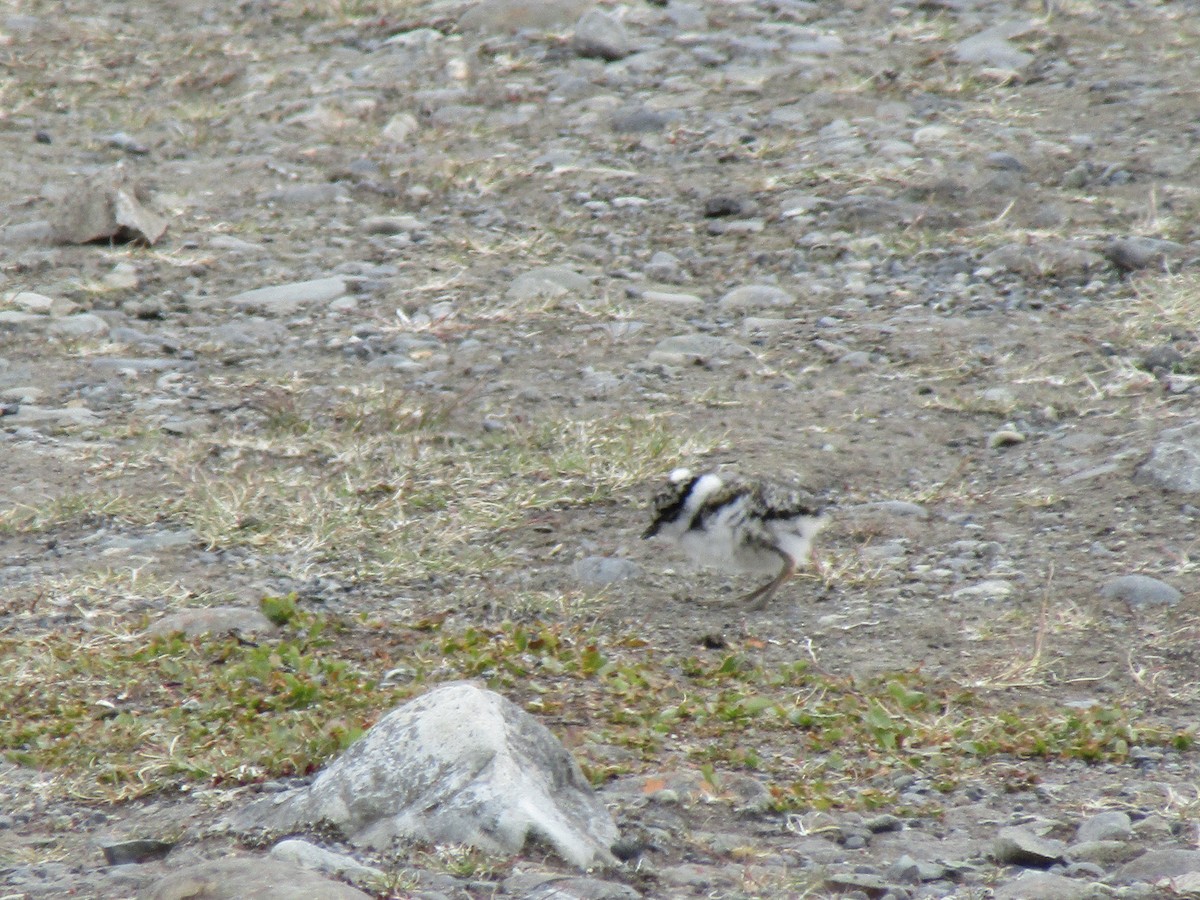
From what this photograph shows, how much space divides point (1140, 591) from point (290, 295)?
16.9 ft

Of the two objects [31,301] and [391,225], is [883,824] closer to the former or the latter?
[31,301]

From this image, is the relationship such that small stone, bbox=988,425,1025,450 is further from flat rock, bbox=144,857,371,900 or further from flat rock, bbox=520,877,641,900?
flat rock, bbox=144,857,371,900

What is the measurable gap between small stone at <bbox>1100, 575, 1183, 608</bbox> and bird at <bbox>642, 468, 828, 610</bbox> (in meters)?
1.12

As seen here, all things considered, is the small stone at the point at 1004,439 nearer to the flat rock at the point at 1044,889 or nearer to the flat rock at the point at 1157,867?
the flat rock at the point at 1157,867

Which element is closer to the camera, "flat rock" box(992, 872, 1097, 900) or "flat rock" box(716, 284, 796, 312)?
"flat rock" box(992, 872, 1097, 900)

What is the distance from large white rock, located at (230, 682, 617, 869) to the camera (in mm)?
3869

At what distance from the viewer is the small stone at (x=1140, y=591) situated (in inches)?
225

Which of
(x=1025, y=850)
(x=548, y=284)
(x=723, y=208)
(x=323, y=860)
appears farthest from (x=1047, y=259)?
(x=323, y=860)

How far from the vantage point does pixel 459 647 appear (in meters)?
5.52

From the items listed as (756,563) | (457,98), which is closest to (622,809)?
(756,563)

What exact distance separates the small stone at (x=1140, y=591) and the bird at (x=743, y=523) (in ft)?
3.69

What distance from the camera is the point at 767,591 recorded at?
20.2 feet

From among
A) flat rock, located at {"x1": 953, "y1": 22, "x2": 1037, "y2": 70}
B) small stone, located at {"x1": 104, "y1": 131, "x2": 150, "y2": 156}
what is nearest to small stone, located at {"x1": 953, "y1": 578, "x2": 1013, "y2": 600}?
flat rock, located at {"x1": 953, "y1": 22, "x2": 1037, "y2": 70}

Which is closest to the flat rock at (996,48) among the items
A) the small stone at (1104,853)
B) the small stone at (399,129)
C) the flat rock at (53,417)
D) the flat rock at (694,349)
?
the small stone at (399,129)
